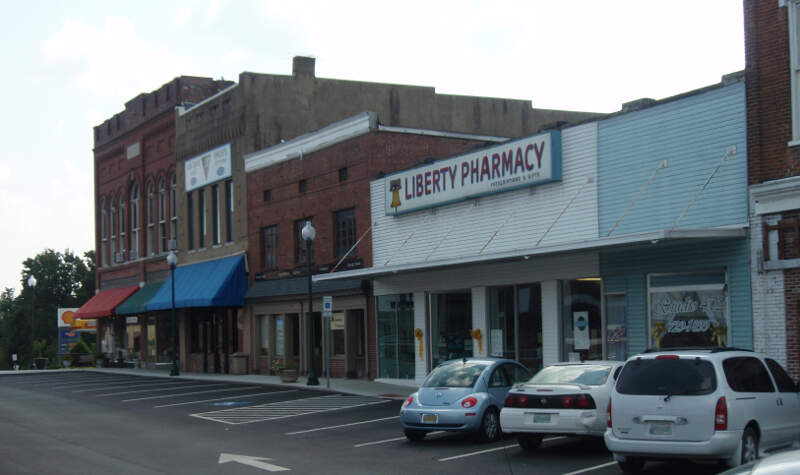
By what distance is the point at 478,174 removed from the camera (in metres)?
25.3

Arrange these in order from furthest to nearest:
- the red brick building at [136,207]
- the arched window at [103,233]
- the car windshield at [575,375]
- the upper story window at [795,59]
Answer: the arched window at [103,233] → the red brick building at [136,207] → the upper story window at [795,59] → the car windshield at [575,375]

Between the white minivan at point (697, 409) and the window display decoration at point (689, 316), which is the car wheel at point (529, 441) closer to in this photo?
the white minivan at point (697, 409)

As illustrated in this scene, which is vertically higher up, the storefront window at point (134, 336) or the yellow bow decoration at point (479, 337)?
the yellow bow decoration at point (479, 337)

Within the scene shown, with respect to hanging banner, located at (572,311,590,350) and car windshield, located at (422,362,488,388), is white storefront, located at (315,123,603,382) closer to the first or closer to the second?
hanging banner, located at (572,311,590,350)

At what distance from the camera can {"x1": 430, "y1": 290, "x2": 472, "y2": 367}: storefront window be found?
2647cm

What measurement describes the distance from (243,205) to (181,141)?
7572mm

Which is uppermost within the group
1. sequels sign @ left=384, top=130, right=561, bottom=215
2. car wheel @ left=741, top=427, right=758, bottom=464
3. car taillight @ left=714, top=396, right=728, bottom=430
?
sequels sign @ left=384, top=130, right=561, bottom=215

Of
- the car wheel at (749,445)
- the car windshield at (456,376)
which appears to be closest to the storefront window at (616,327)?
the car windshield at (456,376)

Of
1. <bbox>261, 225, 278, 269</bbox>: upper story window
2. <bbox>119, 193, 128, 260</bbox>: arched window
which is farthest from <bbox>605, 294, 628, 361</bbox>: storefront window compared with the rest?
<bbox>119, 193, 128, 260</bbox>: arched window

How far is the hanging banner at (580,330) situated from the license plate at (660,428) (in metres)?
10.6

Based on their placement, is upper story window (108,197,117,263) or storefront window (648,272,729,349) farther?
upper story window (108,197,117,263)

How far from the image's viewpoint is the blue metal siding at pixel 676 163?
18.6 metres

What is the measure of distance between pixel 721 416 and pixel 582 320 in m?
11.2

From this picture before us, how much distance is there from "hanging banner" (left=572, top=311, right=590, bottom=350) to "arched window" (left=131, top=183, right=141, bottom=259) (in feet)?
108
